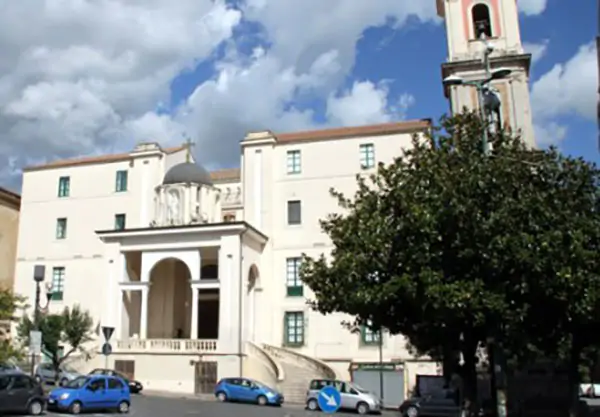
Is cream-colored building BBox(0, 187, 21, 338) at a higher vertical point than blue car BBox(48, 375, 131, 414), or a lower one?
higher

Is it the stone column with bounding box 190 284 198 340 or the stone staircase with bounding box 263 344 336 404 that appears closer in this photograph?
the stone staircase with bounding box 263 344 336 404

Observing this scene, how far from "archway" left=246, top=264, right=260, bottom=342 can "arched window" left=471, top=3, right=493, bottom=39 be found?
1859 centimetres

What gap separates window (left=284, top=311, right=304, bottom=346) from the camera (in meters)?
36.8

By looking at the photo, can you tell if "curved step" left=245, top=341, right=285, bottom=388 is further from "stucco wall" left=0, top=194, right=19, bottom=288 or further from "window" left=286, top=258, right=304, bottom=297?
"stucco wall" left=0, top=194, right=19, bottom=288

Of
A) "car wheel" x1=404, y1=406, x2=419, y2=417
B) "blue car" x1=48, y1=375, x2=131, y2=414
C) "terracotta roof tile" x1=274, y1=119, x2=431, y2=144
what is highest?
"terracotta roof tile" x1=274, y1=119, x2=431, y2=144

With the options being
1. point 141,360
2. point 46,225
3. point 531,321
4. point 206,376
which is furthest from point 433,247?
point 46,225

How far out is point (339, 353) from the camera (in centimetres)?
3578

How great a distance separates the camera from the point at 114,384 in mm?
23281

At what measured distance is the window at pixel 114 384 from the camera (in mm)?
23172

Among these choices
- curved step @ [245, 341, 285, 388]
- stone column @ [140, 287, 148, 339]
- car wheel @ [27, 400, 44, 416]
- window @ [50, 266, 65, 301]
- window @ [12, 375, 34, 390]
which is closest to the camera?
window @ [12, 375, 34, 390]

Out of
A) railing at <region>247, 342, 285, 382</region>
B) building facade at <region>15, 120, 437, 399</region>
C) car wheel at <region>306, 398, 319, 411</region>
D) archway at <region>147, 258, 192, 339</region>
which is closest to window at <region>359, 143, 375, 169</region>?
building facade at <region>15, 120, 437, 399</region>

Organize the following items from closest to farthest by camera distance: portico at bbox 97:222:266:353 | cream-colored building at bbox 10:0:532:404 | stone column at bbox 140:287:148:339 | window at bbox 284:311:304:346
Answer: cream-colored building at bbox 10:0:532:404, portico at bbox 97:222:266:353, stone column at bbox 140:287:148:339, window at bbox 284:311:304:346

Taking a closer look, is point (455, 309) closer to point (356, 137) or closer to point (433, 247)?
point (433, 247)

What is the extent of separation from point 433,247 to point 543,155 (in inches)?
160
